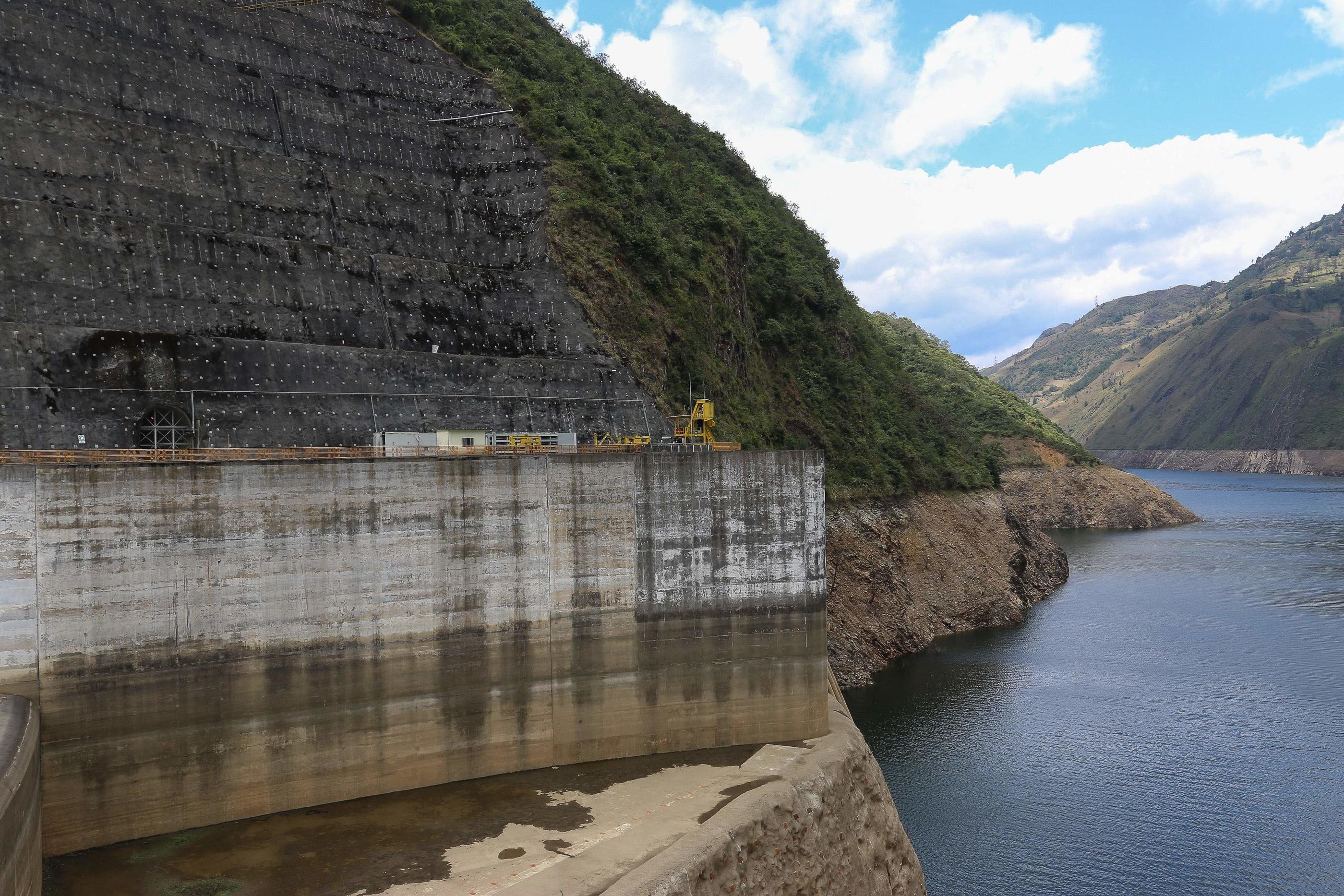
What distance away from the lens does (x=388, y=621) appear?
85.8 ft

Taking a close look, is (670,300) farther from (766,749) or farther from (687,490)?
(766,749)

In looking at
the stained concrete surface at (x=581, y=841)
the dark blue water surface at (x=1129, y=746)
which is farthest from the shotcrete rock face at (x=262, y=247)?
the dark blue water surface at (x=1129, y=746)

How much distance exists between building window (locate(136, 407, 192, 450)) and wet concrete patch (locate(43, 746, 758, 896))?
427 inches

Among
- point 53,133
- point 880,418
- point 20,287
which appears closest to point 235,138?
point 53,133

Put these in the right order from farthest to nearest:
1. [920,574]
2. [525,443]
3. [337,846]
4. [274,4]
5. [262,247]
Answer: [920,574] → [274,4] → [262,247] → [525,443] → [337,846]

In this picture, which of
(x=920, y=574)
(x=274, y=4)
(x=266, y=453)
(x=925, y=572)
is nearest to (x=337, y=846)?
(x=266, y=453)

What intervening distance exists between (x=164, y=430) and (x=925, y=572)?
161 feet

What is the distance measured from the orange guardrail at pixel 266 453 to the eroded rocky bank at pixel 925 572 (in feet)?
86.2

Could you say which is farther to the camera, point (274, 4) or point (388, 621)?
point (274, 4)

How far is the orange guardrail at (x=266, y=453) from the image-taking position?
24641 mm

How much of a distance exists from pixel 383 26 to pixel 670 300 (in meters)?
19.4

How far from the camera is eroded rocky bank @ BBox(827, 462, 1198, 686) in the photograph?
55500 mm

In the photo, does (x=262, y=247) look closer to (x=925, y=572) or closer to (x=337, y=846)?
(x=337, y=846)

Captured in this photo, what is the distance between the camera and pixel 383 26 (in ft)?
155
